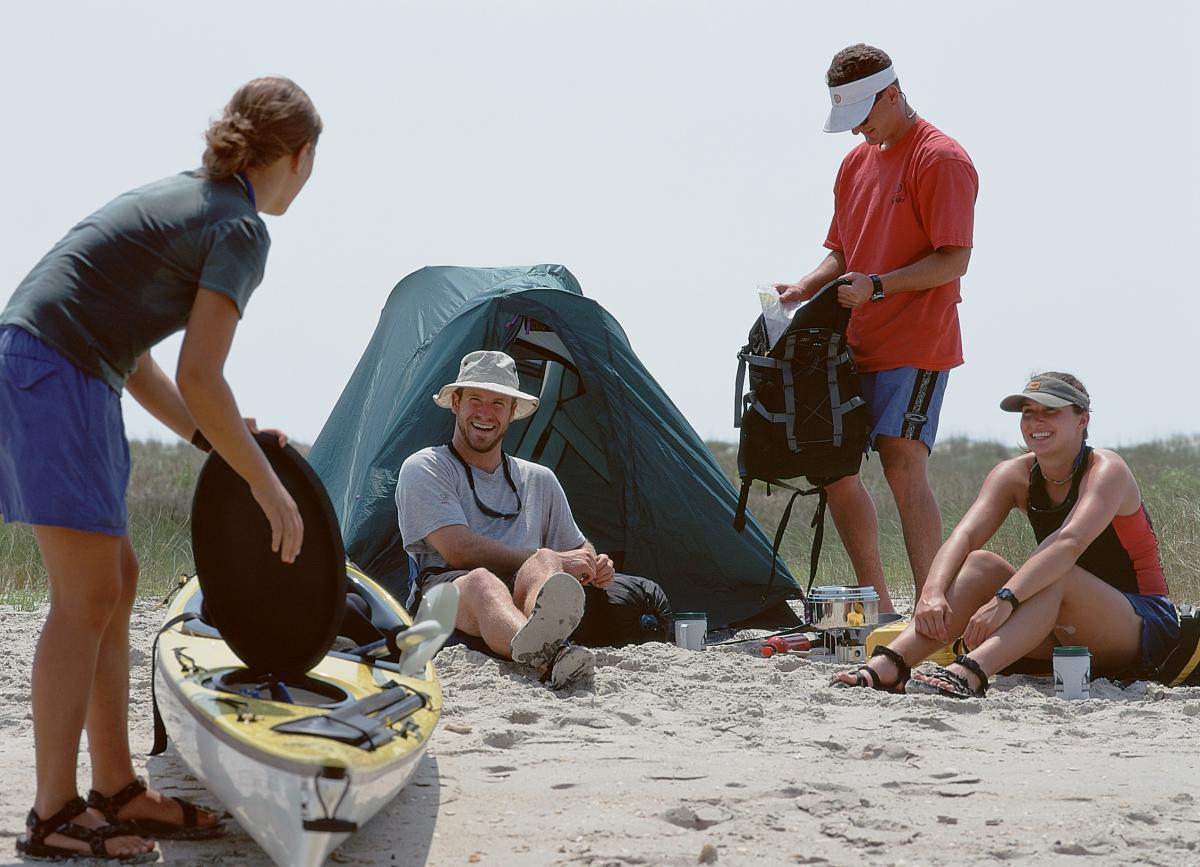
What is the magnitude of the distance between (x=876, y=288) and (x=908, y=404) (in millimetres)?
475

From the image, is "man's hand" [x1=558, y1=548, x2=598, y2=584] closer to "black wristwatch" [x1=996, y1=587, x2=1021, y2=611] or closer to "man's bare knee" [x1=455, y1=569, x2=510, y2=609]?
"man's bare knee" [x1=455, y1=569, x2=510, y2=609]

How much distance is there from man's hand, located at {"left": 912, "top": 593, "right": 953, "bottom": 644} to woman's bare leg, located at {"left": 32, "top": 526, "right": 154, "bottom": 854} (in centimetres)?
256

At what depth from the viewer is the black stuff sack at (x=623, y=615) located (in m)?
5.20

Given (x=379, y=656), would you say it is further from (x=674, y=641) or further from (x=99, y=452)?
(x=674, y=641)

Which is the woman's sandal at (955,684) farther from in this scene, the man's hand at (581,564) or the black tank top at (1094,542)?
the man's hand at (581,564)

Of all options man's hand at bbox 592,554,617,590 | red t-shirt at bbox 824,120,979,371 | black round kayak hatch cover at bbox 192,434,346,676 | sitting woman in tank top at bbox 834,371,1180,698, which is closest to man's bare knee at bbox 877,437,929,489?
red t-shirt at bbox 824,120,979,371

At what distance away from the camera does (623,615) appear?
5.23 metres

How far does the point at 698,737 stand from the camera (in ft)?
12.7

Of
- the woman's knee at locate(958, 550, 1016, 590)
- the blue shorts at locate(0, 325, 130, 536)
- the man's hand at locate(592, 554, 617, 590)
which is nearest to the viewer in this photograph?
the blue shorts at locate(0, 325, 130, 536)

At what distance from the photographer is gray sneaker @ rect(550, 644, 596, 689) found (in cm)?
436

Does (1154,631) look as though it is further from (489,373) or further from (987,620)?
(489,373)

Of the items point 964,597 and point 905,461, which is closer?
point 964,597

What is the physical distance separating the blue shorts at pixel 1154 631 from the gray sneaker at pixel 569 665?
1.79 metres

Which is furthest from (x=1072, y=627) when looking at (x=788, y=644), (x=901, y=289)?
(x=901, y=289)
